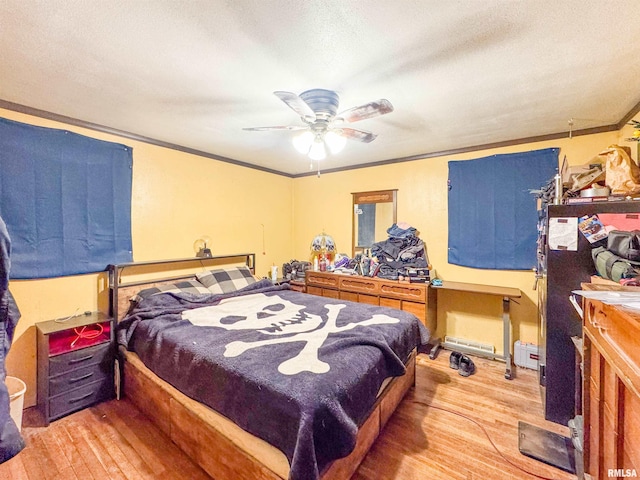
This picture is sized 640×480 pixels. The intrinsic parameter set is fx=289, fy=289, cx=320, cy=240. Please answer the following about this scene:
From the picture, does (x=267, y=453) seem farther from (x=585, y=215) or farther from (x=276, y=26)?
(x=585, y=215)

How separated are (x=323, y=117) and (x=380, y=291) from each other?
2.17 metres

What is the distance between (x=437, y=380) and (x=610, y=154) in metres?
2.24

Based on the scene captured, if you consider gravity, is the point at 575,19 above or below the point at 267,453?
above

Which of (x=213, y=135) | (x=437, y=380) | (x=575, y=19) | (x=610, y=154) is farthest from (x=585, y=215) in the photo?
(x=213, y=135)

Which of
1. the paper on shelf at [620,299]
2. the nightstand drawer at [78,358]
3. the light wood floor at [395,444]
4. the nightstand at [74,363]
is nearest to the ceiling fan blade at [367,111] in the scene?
the paper on shelf at [620,299]

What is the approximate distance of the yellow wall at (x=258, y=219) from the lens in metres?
2.46

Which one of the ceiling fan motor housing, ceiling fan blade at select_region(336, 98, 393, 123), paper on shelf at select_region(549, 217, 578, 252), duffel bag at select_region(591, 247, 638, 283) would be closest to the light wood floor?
duffel bag at select_region(591, 247, 638, 283)

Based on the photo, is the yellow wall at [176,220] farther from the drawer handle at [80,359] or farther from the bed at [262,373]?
the drawer handle at [80,359]

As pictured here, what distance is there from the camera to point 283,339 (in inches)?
77.5

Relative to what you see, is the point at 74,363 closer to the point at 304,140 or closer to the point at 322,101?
the point at 304,140

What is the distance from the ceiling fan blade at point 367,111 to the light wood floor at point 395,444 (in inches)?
85.0

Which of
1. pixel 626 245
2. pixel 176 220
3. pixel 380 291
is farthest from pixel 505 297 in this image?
pixel 176 220

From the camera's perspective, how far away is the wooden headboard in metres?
2.68

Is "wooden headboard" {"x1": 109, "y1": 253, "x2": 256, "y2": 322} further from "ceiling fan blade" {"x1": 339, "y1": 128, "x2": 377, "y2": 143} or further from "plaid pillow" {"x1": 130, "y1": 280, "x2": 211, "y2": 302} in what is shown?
"ceiling fan blade" {"x1": 339, "y1": 128, "x2": 377, "y2": 143}
